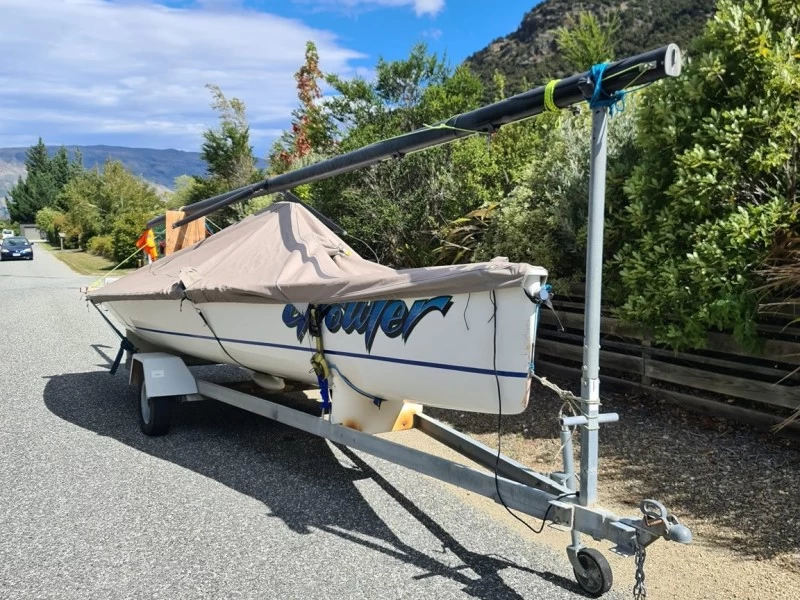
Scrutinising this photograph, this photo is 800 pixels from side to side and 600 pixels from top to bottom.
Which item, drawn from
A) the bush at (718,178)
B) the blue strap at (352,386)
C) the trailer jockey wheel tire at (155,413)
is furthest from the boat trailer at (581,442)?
the bush at (718,178)

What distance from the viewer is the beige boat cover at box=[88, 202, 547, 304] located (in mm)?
3826

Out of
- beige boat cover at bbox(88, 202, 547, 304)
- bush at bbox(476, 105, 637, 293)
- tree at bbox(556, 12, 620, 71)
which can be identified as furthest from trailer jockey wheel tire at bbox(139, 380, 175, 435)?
tree at bbox(556, 12, 620, 71)

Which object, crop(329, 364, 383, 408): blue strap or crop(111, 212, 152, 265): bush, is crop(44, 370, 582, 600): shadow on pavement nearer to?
crop(329, 364, 383, 408): blue strap

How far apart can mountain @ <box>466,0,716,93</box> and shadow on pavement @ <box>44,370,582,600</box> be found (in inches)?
628

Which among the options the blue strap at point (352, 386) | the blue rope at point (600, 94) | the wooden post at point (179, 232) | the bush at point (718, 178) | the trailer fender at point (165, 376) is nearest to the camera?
the blue rope at point (600, 94)

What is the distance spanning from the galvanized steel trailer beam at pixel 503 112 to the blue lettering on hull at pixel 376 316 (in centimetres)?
116

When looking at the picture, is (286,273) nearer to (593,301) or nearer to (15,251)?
(593,301)

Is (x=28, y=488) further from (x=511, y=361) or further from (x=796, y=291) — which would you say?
(x=796, y=291)

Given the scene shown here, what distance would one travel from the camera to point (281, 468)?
550cm

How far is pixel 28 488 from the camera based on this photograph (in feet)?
16.7

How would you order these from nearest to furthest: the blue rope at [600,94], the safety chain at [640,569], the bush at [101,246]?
the safety chain at [640,569] < the blue rope at [600,94] < the bush at [101,246]

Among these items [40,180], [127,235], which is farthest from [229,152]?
[40,180]

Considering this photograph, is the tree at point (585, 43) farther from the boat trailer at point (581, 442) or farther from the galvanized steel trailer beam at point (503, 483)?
the galvanized steel trailer beam at point (503, 483)

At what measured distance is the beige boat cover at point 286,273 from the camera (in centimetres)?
383
